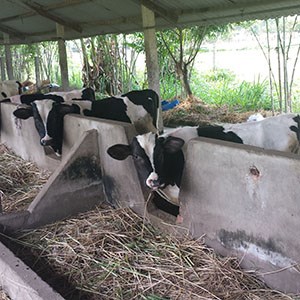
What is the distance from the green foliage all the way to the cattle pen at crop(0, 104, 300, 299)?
658cm

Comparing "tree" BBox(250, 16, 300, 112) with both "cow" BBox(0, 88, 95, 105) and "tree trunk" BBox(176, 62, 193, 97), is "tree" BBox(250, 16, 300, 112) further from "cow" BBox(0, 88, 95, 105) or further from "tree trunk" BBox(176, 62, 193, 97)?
"cow" BBox(0, 88, 95, 105)

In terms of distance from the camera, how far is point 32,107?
5719 millimetres

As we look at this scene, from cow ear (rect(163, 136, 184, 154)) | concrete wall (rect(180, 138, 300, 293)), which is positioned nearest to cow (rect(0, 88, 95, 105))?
cow ear (rect(163, 136, 184, 154))

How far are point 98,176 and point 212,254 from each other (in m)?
1.65

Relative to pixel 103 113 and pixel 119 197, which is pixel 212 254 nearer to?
pixel 119 197

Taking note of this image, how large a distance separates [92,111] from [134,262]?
10.6 ft

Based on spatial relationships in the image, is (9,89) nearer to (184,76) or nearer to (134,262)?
(184,76)

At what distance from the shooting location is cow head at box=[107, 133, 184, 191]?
349cm

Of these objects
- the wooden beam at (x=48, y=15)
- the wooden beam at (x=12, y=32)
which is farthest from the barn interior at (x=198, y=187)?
the wooden beam at (x=12, y=32)

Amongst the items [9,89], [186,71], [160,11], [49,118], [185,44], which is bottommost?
[49,118]

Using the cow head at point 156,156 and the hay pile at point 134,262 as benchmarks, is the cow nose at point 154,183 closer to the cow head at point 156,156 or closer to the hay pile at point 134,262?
the cow head at point 156,156

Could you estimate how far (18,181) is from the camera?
5141 mm

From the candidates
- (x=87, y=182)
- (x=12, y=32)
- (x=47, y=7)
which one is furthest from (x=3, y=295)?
(x=12, y=32)

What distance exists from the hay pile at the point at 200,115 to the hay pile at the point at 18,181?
158 inches
